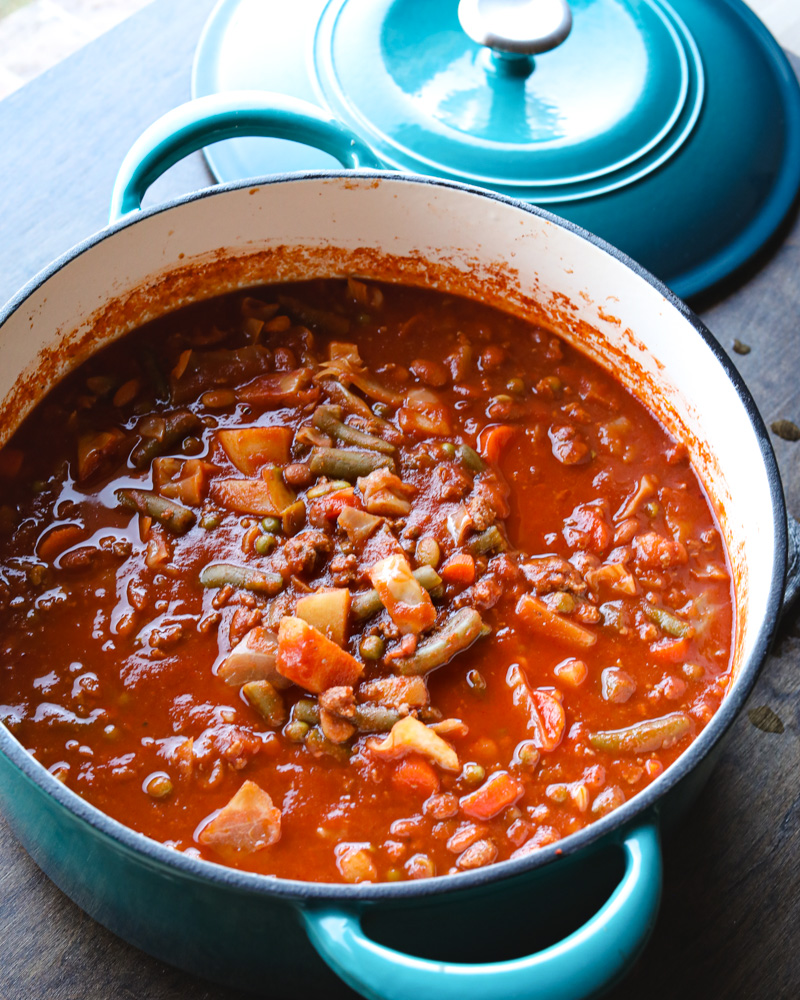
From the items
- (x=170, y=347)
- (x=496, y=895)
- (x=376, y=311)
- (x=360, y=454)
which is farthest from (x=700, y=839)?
(x=170, y=347)

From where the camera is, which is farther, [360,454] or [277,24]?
[277,24]

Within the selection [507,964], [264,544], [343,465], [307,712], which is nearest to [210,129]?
[343,465]

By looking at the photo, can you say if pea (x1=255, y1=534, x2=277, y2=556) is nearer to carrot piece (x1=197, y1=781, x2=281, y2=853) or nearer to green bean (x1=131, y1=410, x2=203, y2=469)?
green bean (x1=131, y1=410, x2=203, y2=469)

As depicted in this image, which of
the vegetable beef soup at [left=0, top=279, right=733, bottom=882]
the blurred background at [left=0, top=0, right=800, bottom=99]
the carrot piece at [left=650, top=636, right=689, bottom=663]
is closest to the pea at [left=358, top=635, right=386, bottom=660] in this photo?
the vegetable beef soup at [left=0, top=279, right=733, bottom=882]

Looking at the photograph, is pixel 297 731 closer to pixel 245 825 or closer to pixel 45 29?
pixel 245 825

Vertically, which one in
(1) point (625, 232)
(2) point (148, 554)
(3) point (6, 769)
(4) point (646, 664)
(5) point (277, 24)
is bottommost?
(4) point (646, 664)

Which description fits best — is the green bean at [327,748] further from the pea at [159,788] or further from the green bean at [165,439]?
the green bean at [165,439]

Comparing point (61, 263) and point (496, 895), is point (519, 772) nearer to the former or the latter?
point (496, 895)
